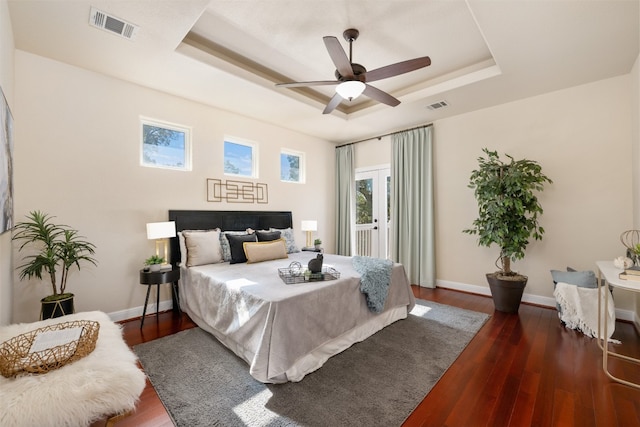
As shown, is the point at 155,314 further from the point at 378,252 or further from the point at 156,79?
the point at 378,252

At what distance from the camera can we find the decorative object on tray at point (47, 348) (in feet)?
4.11

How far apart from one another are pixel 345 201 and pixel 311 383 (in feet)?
13.5

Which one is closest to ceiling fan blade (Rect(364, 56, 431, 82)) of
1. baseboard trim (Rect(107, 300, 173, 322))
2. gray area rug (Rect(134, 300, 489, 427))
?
gray area rug (Rect(134, 300, 489, 427))

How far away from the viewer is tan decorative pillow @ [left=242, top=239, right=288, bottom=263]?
11.2 ft

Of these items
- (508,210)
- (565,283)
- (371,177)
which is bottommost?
(565,283)

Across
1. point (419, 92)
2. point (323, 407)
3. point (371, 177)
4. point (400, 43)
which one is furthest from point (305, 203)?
point (323, 407)

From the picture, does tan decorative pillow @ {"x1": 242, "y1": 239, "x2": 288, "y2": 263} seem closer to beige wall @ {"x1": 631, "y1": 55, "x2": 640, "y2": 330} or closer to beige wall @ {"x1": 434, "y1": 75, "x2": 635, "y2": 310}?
beige wall @ {"x1": 434, "y1": 75, "x2": 635, "y2": 310}

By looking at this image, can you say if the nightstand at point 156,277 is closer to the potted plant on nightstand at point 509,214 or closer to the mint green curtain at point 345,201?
the mint green curtain at point 345,201

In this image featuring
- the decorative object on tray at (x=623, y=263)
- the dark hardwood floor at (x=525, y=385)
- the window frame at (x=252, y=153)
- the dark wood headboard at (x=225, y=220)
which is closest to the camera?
the dark hardwood floor at (x=525, y=385)

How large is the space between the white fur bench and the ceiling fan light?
256 cm

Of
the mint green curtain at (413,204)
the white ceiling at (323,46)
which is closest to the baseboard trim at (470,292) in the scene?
the mint green curtain at (413,204)

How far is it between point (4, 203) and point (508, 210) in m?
4.79

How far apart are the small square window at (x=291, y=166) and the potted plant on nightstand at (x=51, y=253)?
3036 mm

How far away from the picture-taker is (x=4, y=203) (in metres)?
1.93
